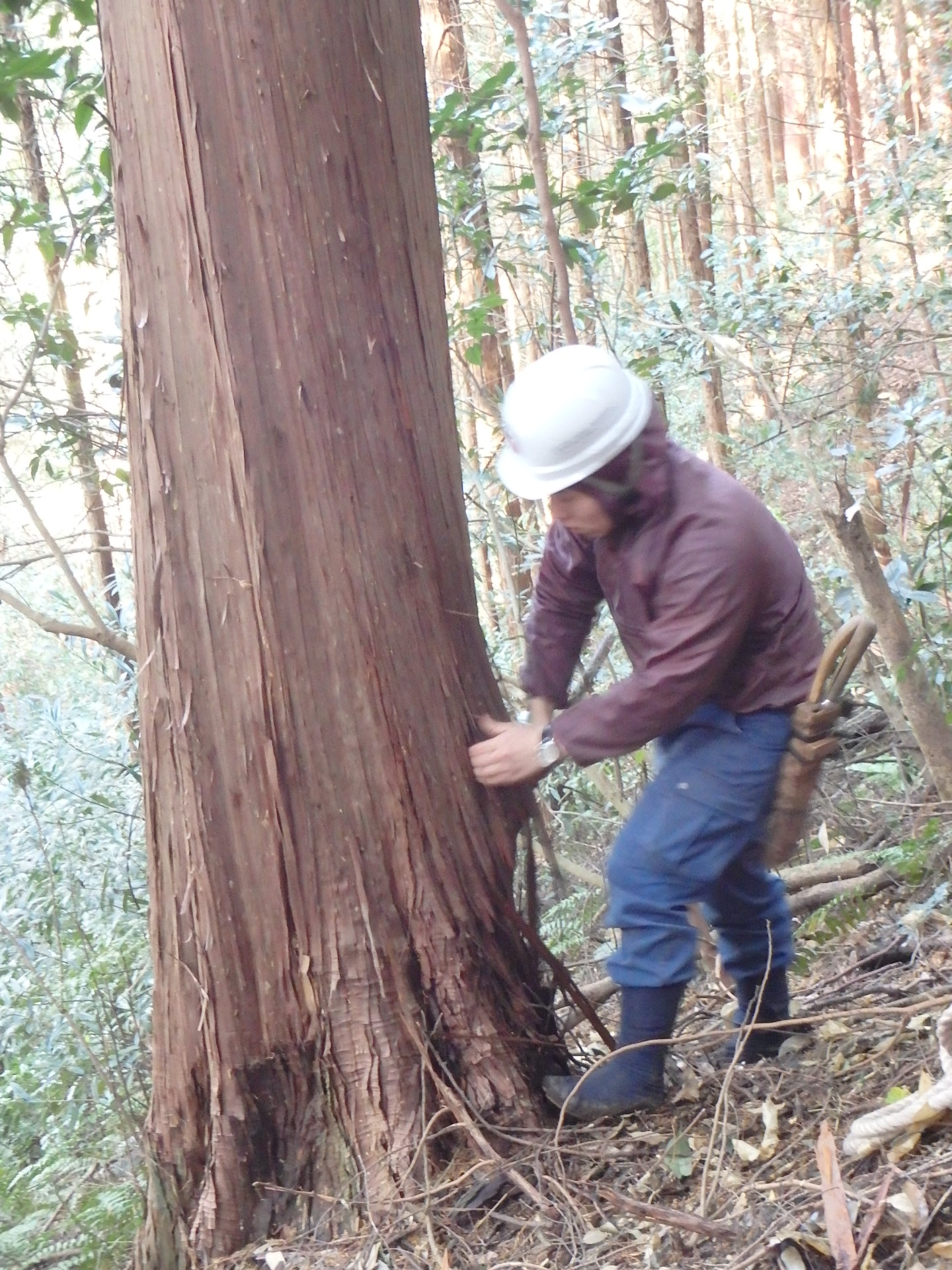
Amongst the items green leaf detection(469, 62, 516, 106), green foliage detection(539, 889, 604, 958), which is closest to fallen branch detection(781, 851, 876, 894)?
green foliage detection(539, 889, 604, 958)

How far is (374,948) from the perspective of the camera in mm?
2428

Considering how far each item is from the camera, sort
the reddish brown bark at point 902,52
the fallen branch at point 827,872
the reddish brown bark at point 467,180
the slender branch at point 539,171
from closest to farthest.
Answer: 1. the slender branch at point 539,171
2. the fallen branch at point 827,872
3. the reddish brown bark at point 467,180
4. the reddish brown bark at point 902,52

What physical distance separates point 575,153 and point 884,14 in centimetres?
1053

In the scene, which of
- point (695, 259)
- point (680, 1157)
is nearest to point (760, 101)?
point (695, 259)

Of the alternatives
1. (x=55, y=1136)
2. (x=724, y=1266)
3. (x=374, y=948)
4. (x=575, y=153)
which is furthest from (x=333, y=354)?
(x=575, y=153)

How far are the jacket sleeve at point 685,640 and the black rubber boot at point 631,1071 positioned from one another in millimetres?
598

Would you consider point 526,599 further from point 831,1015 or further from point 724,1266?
point 724,1266

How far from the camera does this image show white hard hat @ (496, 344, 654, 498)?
2.41 m

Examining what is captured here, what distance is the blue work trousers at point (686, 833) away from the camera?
252 cm

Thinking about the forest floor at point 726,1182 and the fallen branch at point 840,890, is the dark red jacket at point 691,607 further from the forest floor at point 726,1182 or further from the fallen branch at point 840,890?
the fallen branch at point 840,890

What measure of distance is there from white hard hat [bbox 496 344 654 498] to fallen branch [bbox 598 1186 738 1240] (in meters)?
1.49

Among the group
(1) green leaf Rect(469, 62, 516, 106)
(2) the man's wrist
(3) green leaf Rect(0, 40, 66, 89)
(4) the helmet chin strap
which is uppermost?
(1) green leaf Rect(469, 62, 516, 106)

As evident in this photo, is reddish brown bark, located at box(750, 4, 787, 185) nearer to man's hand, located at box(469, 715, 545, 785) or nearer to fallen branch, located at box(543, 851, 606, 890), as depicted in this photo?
fallen branch, located at box(543, 851, 606, 890)

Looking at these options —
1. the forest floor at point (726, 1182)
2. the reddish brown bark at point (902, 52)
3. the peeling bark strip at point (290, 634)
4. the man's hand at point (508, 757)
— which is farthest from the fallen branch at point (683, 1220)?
the reddish brown bark at point (902, 52)
